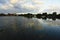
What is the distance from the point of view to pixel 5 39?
2655cm

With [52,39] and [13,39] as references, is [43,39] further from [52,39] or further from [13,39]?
[13,39]

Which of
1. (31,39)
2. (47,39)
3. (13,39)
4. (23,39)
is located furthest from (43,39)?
(13,39)

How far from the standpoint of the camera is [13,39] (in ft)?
87.7

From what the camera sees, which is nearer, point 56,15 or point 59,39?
point 59,39

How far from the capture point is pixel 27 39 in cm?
2697

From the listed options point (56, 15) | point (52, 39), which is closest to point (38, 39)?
point (52, 39)

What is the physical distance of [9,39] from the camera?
2667cm

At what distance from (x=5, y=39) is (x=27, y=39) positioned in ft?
16.3

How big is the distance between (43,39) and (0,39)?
9739mm

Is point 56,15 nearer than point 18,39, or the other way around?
point 18,39

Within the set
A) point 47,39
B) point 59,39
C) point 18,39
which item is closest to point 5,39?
point 18,39

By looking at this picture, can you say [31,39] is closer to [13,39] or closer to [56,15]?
[13,39]

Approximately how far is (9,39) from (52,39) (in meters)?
9.90

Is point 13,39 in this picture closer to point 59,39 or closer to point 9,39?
point 9,39
